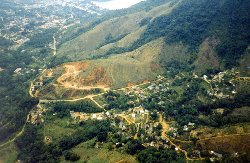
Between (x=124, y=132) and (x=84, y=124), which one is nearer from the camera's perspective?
(x=124, y=132)

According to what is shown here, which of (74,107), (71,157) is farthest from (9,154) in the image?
(74,107)

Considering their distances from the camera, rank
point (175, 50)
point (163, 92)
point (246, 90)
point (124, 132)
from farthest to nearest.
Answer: point (175, 50) → point (163, 92) → point (246, 90) → point (124, 132)

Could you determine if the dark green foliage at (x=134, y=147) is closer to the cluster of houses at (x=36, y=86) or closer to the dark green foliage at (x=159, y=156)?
the dark green foliage at (x=159, y=156)

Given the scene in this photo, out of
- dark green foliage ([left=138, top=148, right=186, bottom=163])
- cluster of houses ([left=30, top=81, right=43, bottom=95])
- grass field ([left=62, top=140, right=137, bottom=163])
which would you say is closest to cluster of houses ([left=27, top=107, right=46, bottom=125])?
cluster of houses ([left=30, top=81, right=43, bottom=95])

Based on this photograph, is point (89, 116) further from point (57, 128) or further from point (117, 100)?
point (117, 100)

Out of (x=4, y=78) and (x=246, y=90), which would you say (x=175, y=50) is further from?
(x=4, y=78)

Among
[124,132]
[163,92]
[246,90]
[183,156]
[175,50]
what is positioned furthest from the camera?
[175,50]

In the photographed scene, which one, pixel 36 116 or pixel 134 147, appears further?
pixel 36 116

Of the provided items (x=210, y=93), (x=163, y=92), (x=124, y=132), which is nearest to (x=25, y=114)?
(x=124, y=132)
